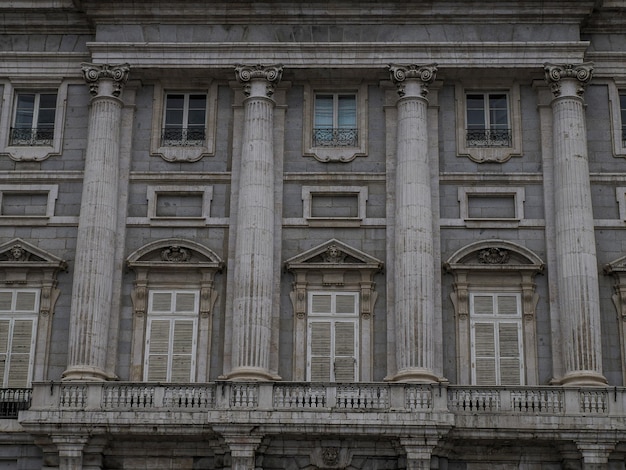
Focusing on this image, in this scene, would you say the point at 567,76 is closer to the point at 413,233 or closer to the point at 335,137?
the point at 413,233

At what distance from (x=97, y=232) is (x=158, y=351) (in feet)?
12.1

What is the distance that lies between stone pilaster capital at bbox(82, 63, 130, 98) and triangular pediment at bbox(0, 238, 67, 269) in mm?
4836

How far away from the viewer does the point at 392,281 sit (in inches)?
1318

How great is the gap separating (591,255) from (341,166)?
7440 mm

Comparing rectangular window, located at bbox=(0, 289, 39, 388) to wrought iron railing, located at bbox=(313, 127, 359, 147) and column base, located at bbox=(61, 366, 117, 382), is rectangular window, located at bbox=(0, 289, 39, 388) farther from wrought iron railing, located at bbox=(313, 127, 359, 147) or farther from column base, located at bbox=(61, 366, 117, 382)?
wrought iron railing, located at bbox=(313, 127, 359, 147)

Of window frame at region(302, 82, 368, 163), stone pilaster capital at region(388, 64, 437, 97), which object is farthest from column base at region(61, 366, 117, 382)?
stone pilaster capital at region(388, 64, 437, 97)

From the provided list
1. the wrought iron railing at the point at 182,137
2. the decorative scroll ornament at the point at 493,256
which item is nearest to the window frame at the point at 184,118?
the wrought iron railing at the point at 182,137

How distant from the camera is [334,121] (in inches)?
1400

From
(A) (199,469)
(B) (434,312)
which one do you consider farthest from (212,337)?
(B) (434,312)

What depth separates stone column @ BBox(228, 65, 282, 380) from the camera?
32344 mm

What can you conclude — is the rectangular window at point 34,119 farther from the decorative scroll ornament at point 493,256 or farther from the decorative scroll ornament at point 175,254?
the decorative scroll ornament at point 493,256

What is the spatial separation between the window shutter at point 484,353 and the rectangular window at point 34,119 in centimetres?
1362

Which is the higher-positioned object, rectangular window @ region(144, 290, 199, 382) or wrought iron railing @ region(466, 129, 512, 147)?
wrought iron railing @ region(466, 129, 512, 147)

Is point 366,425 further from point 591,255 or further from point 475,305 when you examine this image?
point 591,255
